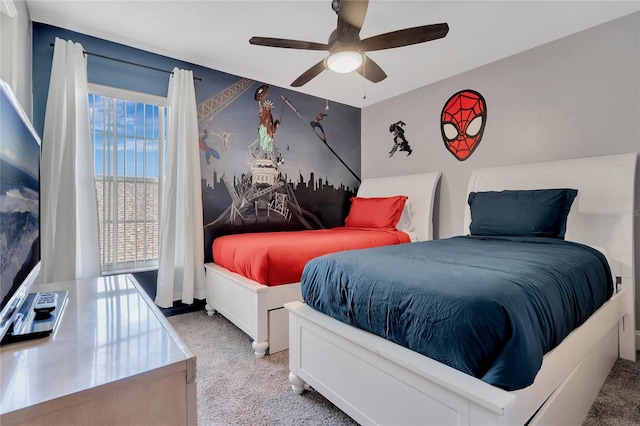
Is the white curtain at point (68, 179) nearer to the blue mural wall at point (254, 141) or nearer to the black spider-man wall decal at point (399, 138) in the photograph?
the blue mural wall at point (254, 141)

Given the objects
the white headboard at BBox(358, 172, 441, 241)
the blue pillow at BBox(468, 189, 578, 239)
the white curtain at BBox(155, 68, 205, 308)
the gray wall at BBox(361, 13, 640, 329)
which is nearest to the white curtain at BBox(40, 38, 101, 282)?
the white curtain at BBox(155, 68, 205, 308)

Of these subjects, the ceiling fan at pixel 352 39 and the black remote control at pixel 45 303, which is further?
the ceiling fan at pixel 352 39

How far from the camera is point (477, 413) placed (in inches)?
38.9

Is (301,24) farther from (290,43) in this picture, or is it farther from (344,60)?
(344,60)

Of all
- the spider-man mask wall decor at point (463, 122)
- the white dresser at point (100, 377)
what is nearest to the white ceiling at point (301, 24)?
the spider-man mask wall decor at point (463, 122)

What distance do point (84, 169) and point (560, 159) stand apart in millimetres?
3833

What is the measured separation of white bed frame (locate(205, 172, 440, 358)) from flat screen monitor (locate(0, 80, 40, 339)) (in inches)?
49.6

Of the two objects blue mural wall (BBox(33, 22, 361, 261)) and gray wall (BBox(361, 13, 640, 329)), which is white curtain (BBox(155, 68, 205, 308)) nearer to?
blue mural wall (BBox(33, 22, 361, 261))

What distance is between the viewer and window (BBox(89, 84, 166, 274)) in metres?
2.69

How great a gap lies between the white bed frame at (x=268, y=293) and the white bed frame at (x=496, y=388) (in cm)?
46

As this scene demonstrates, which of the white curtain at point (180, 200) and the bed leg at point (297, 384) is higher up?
the white curtain at point (180, 200)

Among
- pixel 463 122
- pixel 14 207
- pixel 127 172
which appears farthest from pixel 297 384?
pixel 463 122

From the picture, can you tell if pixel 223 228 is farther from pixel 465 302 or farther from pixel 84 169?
pixel 465 302

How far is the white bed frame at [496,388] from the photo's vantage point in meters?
1.05
